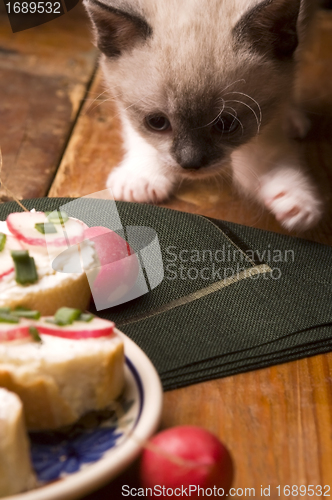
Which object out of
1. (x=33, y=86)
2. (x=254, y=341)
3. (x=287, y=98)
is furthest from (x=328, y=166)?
(x=33, y=86)

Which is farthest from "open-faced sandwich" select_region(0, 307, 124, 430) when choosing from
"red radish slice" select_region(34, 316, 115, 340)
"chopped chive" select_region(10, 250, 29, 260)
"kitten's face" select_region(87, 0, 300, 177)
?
"kitten's face" select_region(87, 0, 300, 177)

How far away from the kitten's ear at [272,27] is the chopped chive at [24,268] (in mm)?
515

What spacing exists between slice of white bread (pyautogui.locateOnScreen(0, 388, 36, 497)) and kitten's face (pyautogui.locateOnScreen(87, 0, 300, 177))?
1.93ft

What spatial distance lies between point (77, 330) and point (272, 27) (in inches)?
24.2

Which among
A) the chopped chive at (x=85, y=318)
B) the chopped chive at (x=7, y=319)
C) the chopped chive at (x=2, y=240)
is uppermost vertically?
the chopped chive at (x=7, y=319)

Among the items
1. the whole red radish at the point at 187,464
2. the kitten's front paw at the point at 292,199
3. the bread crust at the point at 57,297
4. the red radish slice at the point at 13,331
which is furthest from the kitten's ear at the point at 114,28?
the whole red radish at the point at 187,464

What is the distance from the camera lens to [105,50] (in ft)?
3.16

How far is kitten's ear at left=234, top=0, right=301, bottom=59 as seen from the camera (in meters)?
0.81

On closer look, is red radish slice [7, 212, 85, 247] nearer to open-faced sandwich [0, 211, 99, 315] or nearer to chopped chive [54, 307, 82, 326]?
open-faced sandwich [0, 211, 99, 315]

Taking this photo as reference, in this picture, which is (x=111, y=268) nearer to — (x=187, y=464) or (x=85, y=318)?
(x=85, y=318)

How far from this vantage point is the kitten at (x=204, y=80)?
0.86 m

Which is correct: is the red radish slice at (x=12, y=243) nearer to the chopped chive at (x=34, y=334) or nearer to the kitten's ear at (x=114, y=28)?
the chopped chive at (x=34, y=334)

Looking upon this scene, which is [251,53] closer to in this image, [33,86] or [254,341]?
[254,341]

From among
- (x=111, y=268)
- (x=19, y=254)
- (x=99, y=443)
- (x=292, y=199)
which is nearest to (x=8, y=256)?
(x=19, y=254)
